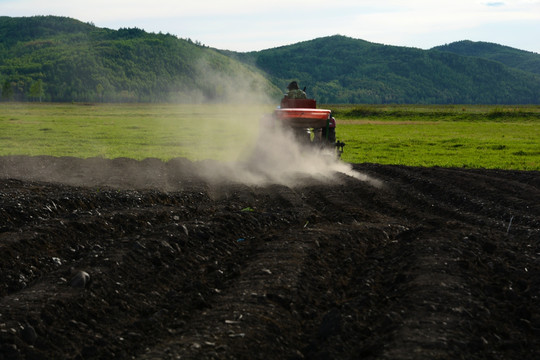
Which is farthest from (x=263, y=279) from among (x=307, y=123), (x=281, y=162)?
(x=307, y=123)

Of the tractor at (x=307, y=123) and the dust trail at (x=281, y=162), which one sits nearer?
the dust trail at (x=281, y=162)

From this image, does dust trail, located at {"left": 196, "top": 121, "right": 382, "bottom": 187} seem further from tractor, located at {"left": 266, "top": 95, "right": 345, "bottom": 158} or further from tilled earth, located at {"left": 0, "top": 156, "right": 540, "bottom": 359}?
tilled earth, located at {"left": 0, "top": 156, "right": 540, "bottom": 359}

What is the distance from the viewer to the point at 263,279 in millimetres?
7043

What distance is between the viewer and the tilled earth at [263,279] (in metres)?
5.43

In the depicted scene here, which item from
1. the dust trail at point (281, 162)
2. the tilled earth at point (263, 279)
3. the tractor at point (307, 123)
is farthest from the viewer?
the tractor at point (307, 123)

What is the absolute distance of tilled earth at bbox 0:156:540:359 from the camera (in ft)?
17.8

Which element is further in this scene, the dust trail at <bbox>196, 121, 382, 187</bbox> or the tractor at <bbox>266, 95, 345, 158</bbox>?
the tractor at <bbox>266, 95, 345, 158</bbox>

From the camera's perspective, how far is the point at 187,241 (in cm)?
884

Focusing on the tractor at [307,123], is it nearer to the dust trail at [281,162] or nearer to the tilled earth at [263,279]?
the dust trail at [281,162]

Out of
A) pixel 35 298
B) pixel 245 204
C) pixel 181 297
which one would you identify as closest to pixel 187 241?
pixel 181 297

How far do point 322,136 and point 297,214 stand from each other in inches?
363

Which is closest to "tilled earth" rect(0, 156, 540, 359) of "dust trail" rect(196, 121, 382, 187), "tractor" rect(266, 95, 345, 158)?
"dust trail" rect(196, 121, 382, 187)

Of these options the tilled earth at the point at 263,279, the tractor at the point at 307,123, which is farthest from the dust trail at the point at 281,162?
the tilled earth at the point at 263,279

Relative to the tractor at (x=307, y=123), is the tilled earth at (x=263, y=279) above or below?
below
